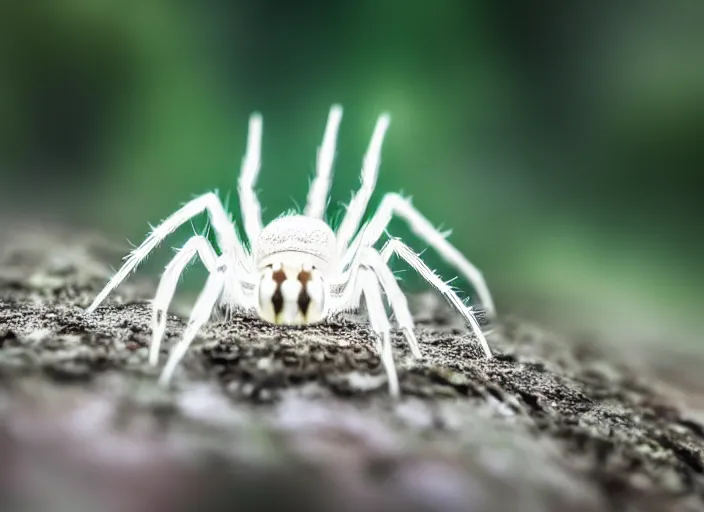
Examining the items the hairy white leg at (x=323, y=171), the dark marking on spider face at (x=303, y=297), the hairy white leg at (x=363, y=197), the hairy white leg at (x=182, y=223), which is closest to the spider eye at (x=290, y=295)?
the dark marking on spider face at (x=303, y=297)

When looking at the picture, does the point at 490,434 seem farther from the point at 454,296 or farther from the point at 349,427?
the point at 454,296

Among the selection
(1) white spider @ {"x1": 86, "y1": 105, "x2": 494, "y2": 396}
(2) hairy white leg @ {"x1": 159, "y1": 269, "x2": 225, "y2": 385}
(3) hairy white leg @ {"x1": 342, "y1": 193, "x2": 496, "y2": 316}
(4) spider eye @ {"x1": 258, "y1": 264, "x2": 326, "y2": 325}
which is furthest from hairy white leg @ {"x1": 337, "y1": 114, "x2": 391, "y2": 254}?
(2) hairy white leg @ {"x1": 159, "y1": 269, "x2": 225, "y2": 385}

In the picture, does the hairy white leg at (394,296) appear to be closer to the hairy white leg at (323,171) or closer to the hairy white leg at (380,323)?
the hairy white leg at (380,323)

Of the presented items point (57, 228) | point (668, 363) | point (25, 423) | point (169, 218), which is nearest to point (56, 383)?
point (25, 423)

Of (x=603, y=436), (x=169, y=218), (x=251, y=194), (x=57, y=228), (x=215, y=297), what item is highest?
(x=57, y=228)

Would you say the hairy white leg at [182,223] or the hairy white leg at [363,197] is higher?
the hairy white leg at [363,197]

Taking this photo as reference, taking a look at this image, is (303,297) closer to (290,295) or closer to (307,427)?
(290,295)
